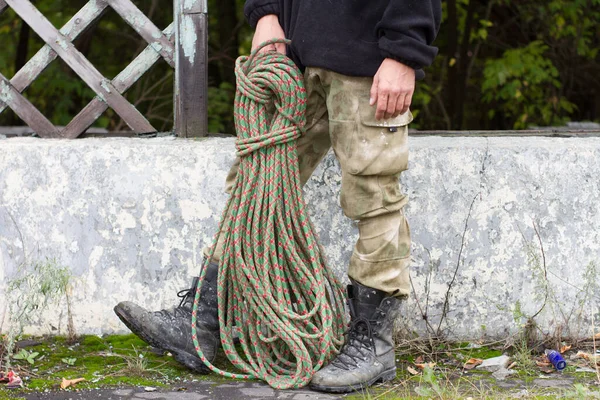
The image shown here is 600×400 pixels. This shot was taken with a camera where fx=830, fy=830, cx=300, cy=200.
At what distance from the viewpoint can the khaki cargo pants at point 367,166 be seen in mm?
2711

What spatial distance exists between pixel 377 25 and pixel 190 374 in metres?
1.37

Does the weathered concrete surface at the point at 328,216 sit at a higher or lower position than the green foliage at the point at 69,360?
higher

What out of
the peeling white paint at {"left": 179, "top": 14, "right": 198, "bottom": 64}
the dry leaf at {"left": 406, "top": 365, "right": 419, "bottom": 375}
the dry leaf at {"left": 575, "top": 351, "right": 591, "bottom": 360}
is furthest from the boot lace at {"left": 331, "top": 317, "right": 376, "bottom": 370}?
the peeling white paint at {"left": 179, "top": 14, "right": 198, "bottom": 64}

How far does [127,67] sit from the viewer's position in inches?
137

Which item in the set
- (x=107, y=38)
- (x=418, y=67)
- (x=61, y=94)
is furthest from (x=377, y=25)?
(x=107, y=38)

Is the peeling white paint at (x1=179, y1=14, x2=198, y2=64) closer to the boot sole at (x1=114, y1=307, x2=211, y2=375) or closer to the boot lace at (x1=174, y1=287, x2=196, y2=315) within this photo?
the boot lace at (x1=174, y1=287, x2=196, y2=315)

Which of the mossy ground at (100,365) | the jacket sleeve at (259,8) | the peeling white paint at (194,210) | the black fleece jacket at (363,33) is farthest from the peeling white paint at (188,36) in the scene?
the mossy ground at (100,365)

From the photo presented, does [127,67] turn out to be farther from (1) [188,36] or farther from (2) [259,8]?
(2) [259,8]

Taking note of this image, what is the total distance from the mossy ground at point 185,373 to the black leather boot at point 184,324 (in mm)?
90

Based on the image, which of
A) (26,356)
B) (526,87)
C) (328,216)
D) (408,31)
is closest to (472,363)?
(328,216)

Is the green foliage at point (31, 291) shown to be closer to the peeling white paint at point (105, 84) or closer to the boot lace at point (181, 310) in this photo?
the boot lace at point (181, 310)

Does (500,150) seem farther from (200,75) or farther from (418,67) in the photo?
(200,75)

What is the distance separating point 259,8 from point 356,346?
4.06ft

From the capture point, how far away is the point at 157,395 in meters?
2.74
